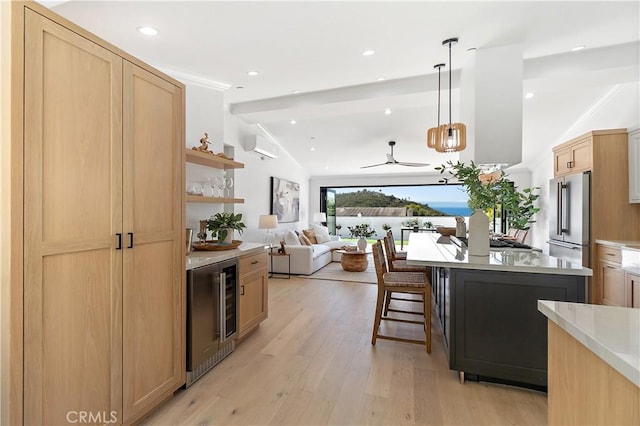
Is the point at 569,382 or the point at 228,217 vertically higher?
the point at 228,217

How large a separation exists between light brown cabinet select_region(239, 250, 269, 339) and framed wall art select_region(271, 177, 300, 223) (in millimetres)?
3535

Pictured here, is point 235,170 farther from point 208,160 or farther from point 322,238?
point 322,238

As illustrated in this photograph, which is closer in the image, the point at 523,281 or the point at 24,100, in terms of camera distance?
the point at 24,100

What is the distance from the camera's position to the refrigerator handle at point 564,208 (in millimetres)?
4066

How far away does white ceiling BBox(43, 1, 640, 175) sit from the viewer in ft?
7.55

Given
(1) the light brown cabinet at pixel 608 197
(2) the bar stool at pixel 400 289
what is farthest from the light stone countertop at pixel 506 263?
(1) the light brown cabinet at pixel 608 197

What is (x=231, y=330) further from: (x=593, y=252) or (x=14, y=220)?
(x=593, y=252)

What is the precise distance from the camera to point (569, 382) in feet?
3.04

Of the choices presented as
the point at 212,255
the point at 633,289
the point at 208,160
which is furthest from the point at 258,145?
the point at 633,289

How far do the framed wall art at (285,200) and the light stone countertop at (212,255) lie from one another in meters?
3.67

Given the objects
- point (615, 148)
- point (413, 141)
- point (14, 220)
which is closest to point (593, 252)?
point (615, 148)

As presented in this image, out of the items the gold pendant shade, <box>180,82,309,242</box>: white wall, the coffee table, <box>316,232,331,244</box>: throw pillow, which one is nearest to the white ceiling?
<box>180,82,309,242</box>: white wall

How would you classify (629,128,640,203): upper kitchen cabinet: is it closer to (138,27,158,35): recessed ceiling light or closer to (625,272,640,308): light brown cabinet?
(625,272,640,308): light brown cabinet

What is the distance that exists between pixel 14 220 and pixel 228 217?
1.84m
